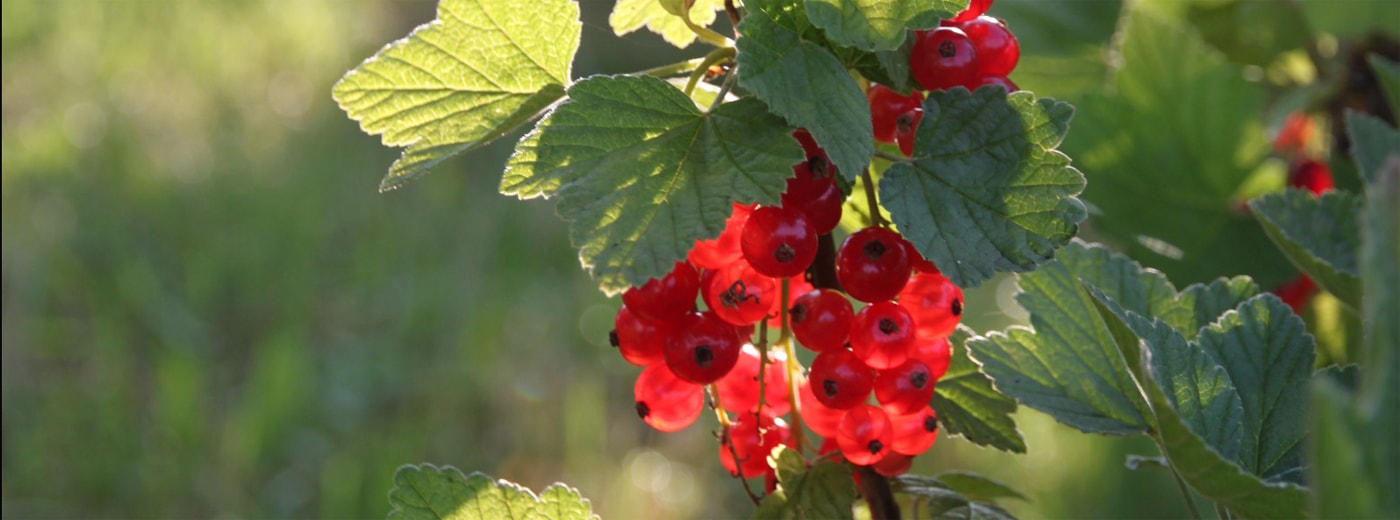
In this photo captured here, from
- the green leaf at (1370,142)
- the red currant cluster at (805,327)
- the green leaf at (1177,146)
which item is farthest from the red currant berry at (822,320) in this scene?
the green leaf at (1177,146)

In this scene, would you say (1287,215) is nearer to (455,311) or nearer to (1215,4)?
(1215,4)

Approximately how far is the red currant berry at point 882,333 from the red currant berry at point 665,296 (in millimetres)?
111

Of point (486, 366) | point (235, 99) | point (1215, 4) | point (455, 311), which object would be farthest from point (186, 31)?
point (1215, 4)

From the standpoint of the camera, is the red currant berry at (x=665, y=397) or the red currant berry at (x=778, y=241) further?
the red currant berry at (x=665, y=397)

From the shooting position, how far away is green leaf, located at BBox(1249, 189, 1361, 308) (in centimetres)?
96

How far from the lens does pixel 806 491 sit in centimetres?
79

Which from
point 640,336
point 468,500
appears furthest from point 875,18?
point 468,500

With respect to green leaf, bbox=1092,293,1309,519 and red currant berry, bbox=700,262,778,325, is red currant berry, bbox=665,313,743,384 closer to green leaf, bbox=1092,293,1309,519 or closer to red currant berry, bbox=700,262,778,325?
red currant berry, bbox=700,262,778,325

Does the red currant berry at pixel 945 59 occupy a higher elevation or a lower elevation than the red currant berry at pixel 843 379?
higher

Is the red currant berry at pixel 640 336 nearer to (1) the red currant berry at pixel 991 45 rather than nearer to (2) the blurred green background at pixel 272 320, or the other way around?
(1) the red currant berry at pixel 991 45

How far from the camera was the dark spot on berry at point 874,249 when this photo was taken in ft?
2.42

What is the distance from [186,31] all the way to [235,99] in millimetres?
353

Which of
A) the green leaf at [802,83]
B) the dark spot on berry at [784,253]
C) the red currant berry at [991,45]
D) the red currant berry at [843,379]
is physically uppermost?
the green leaf at [802,83]

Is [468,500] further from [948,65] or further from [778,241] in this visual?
[948,65]
